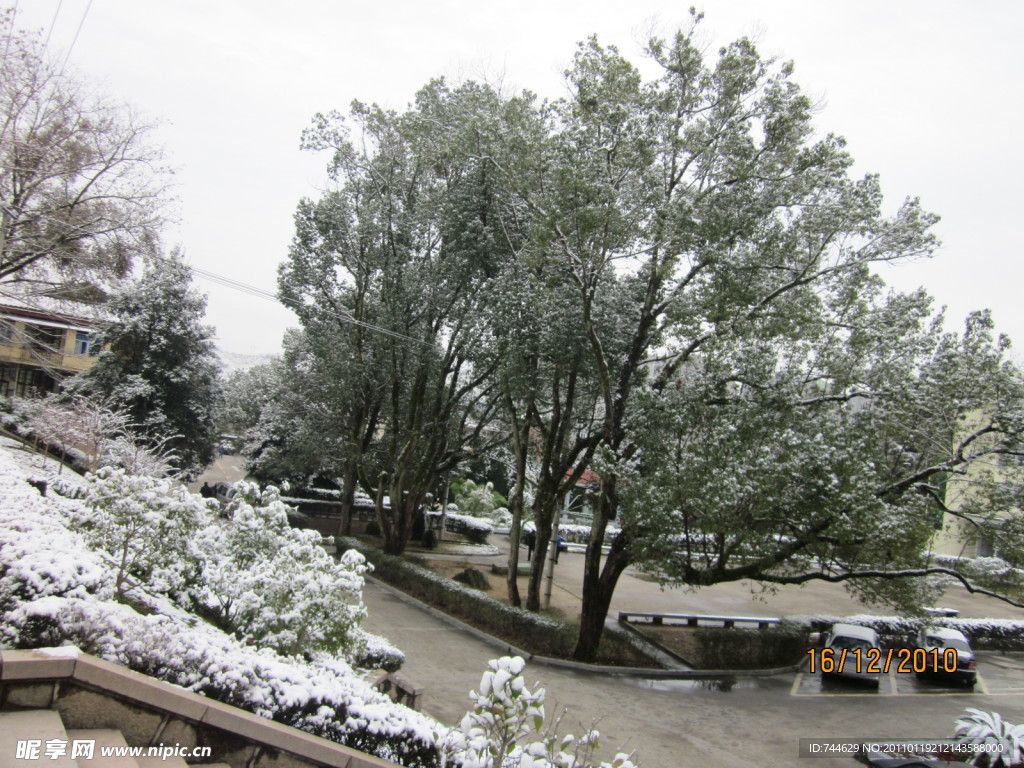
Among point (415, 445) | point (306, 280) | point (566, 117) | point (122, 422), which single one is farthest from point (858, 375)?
point (122, 422)

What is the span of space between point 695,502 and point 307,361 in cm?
2152

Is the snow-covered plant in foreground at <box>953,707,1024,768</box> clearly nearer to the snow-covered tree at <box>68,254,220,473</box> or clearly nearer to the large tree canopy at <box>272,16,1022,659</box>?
the large tree canopy at <box>272,16,1022,659</box>

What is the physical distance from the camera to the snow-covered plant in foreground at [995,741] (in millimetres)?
10047

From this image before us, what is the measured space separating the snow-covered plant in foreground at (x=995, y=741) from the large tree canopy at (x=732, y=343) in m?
3.09

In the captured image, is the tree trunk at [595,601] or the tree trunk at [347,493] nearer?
the tree trunk at [595,601]

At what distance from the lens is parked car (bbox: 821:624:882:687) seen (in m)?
17.0

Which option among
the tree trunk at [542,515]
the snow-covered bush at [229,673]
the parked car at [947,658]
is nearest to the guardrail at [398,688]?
the snow-covered bush at [229,673]

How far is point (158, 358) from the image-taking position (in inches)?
1047

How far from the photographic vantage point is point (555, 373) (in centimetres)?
1683

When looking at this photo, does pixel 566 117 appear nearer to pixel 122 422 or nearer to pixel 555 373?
pixel 555 373

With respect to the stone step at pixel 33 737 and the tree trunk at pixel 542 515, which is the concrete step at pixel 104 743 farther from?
the tree trunk at pixel 542 515

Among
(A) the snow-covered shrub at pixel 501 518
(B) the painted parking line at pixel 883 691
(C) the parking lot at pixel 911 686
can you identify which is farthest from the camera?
(A) the snow-covered shrub at pixel 501 518

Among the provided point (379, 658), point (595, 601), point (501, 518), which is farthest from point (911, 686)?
point (501, 518)
